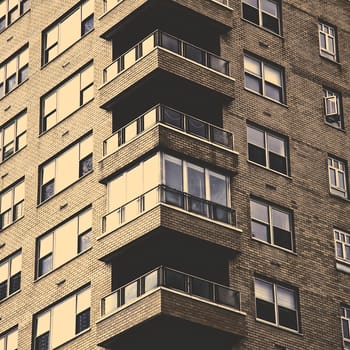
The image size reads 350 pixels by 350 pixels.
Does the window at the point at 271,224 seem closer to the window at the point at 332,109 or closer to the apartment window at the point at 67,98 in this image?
the window at the point at 332,109

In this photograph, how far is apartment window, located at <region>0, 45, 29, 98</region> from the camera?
63906mm

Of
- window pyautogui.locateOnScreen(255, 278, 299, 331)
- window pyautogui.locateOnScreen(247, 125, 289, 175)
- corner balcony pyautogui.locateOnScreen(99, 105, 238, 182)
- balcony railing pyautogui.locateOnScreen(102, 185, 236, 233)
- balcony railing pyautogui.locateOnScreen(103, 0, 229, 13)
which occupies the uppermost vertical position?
balcony railing pyautogui.locateOnScreen(103, 0, 229, 13)

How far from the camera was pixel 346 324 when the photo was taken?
179 feet

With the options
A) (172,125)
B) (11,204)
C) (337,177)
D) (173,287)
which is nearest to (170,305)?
(173,287)

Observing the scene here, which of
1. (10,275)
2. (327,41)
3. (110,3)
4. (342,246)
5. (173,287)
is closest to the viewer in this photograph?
(173,287)

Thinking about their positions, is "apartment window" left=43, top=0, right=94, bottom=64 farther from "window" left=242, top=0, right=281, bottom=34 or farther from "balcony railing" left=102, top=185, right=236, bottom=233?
"balcony railing" left=102, top=185, right=236, bottom=233

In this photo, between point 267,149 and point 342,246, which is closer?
point 267,149

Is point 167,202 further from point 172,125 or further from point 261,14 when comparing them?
point 261,14

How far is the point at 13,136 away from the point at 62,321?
11.7 metres

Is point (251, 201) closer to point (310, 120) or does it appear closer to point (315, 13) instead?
point (310, 120)

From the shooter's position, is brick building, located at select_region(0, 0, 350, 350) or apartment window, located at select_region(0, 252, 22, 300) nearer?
brick building, located at select_region(0, 0, 350, 350)

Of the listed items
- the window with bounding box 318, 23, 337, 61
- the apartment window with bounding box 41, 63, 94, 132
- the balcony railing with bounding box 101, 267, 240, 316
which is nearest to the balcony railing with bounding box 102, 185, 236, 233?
the balcony railing with bounding box 101, 267, 240, 316

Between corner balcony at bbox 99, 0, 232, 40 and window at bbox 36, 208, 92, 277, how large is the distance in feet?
27.6

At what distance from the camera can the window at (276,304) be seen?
52.2 metres
